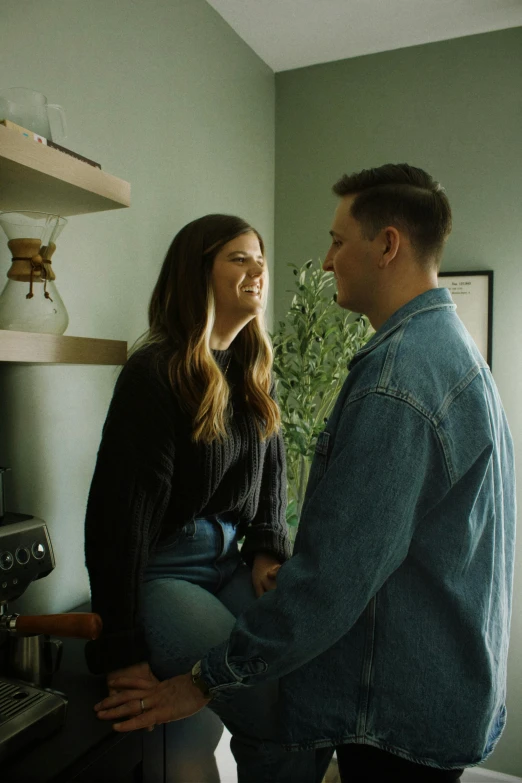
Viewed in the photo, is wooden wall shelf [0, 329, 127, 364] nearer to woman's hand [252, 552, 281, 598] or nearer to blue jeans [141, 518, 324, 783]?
blue jeans [141, 518, 324, 783]


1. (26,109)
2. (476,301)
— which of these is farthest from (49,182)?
(476,301)

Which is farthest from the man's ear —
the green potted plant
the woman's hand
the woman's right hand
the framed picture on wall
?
the framed picture on wall

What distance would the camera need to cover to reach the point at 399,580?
925 mm

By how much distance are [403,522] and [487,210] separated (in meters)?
1.97

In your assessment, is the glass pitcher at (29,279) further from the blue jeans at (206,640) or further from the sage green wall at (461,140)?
the sage green wall at (461,140)

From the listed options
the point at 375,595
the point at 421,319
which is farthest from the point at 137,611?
the point at 421,319

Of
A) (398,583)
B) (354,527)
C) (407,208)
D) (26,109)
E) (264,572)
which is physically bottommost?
(264,572)

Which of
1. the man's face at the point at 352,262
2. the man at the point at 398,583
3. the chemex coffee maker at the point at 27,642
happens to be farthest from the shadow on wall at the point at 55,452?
the man's face at the point at 352,262

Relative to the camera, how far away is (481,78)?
242 centimetres

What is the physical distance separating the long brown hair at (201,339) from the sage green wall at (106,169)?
251mm

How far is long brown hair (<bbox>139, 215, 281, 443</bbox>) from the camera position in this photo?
1367mm

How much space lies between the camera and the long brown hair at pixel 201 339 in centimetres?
137

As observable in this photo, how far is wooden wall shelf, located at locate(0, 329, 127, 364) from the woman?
66 mm

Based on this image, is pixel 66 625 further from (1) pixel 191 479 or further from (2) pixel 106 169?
(2) pixel 106 169
